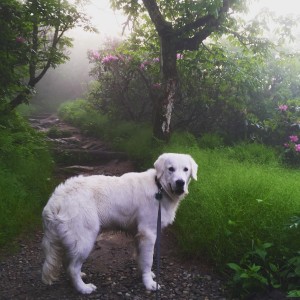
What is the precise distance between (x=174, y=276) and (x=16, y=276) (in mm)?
1942

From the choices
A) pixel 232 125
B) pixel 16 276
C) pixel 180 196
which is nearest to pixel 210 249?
pixel 180 196

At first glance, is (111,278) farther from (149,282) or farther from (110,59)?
(110,59)

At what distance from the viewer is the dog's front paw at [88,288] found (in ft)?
12.1

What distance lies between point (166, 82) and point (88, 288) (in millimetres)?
5675

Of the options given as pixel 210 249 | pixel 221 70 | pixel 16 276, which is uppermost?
pixel 221 70

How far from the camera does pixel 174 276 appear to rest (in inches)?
163

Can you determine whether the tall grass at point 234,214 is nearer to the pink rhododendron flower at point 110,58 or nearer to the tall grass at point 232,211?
the tall grass at point 232,211

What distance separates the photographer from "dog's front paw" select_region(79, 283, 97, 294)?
3.70 metres

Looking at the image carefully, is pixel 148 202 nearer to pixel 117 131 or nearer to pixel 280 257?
pixel 280 257

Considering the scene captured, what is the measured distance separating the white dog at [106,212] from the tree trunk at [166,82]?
13.9 feet

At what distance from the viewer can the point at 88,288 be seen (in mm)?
3742

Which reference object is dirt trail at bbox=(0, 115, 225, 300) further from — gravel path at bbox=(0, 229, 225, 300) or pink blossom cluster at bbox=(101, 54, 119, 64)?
pink blossom cluster at bbox=(101, 54, 119, 64)

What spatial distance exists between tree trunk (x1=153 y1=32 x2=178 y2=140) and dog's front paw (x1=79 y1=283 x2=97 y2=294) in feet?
16.5

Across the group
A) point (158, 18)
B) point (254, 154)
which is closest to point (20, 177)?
point (158, 18)
